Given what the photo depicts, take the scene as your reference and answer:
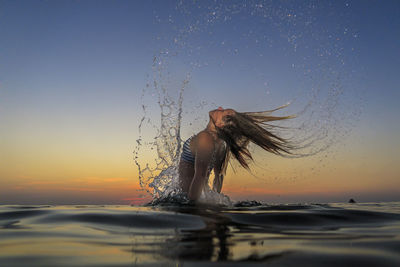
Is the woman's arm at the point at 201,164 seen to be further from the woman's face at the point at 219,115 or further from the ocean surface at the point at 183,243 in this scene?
the ocean surface at the point at 183,243

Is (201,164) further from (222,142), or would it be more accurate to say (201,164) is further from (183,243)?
(183,243)

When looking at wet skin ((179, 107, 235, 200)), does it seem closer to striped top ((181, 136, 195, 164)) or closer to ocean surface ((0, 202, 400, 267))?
striped top ((181, 136, 195, 164))

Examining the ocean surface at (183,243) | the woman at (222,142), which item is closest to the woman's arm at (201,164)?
the woman at (222,142)

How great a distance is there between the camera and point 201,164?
5938 millimetres

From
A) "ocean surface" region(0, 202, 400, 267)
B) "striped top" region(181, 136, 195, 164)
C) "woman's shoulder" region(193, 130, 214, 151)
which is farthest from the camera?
"striped top" region(181, 136, 195, 164)

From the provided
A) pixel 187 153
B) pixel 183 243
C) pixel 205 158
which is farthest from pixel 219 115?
pixel 183 243

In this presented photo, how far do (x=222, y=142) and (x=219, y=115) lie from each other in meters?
0.72

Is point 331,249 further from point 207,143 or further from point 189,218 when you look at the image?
point 207,143

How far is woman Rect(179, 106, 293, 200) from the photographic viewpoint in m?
6.04

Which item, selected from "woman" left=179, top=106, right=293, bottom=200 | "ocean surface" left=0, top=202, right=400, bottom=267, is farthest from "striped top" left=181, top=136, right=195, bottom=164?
"ocean surface" left=0, top=202, right=400, bottom=267

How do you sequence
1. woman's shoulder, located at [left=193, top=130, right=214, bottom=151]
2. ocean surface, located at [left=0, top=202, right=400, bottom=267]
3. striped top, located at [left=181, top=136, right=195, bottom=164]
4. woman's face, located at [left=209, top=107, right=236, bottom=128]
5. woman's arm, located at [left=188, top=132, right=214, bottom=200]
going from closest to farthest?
ocean surface, located at [left=0, top=202, right=400, bottom=267] < woman's arm, located at [left=188, top=132, right=214, bottom=200] < woman's shoulder, located at [left=193, top=130, right=214, bottom=151] < woman's face, located at [left=209, top=107, right=236, bottom=128] < striped top, located at [left=181, top=136, right=195, bottom=164]

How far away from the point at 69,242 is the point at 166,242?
675 mm

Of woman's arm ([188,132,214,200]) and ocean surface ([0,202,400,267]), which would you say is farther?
woman's arm ([188,132,214,200])

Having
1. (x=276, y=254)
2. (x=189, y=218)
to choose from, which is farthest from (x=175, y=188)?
(x=276, y=254)
